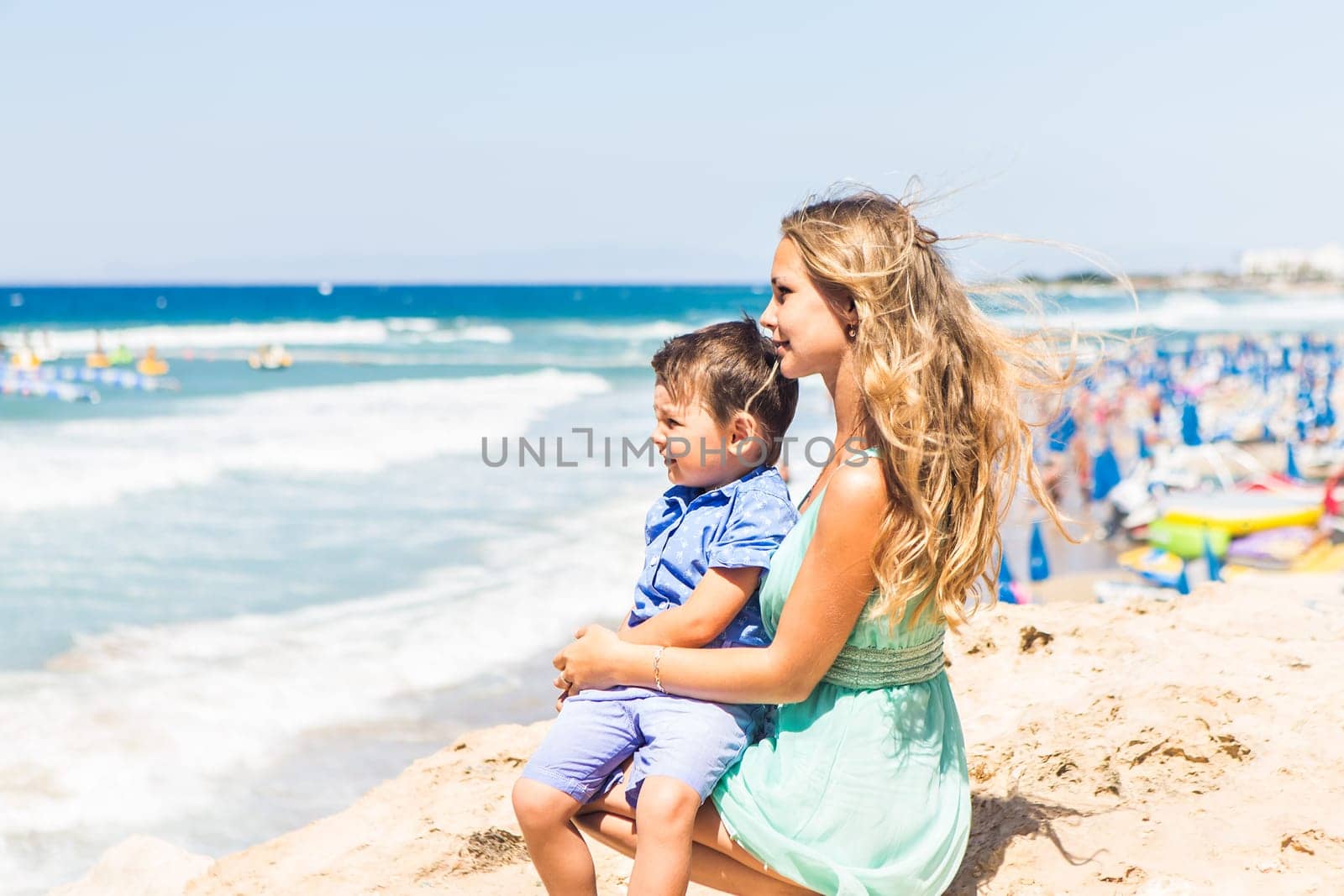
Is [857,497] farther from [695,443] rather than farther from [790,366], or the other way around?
[695,443]

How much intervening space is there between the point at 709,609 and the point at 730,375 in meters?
0.46

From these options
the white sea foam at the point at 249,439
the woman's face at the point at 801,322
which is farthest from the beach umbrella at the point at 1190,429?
the woman's face at the point at 801,322

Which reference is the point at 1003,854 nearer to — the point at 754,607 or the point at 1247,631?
the point at 754,607

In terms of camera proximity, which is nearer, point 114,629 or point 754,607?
point 754,607

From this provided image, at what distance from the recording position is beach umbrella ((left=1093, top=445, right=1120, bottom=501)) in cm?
1170

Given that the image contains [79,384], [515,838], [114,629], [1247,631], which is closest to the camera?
[515,838]

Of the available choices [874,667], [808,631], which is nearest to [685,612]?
[808,631]

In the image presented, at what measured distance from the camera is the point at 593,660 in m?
2.14

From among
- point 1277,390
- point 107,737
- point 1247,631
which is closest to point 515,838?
point 1247,631

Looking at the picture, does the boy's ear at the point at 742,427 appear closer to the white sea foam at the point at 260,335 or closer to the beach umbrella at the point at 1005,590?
the beach umbrella at the point at 1005,590

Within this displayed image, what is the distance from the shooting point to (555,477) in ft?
42.7

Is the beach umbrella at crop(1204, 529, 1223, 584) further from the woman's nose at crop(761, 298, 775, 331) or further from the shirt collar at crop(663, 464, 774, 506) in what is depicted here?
the woman's nose at crop(761, 298, 775, 331)

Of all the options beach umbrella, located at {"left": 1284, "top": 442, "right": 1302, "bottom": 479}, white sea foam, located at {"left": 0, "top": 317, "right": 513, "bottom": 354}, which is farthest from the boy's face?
white sea foam, located at {"left": 0, "top": 317, "right": 513, "bottom": 354}

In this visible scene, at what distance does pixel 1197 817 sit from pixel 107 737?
4783 millimetres
